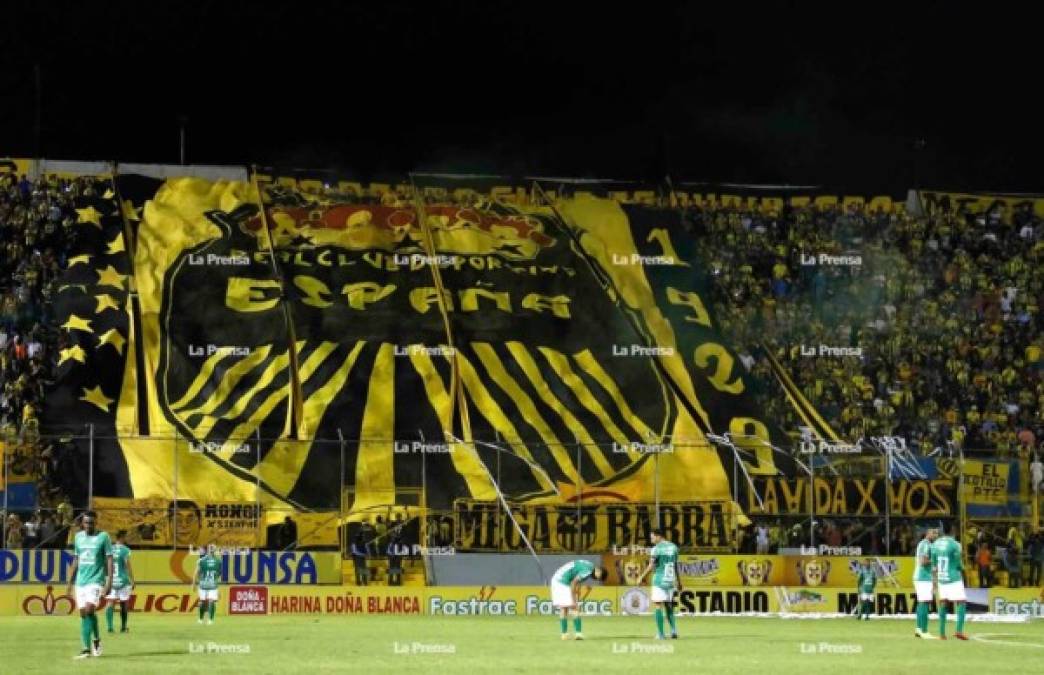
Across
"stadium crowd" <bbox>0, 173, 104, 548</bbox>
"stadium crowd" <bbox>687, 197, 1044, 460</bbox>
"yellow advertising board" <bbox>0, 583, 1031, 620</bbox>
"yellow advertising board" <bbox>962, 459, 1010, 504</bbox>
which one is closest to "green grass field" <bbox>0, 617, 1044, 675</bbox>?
"yellow advertising board" <bbox>0, 583, 1031, 620</bbox>

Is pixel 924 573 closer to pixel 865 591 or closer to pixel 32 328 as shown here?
→ pixel 865 591

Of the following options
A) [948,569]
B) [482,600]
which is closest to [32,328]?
[482,600]

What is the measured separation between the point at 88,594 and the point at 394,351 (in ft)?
118

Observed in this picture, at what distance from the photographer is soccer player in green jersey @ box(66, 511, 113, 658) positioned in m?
25.3

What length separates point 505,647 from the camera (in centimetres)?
2972

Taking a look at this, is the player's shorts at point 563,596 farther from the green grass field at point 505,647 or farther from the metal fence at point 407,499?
the metal fence at point 407,499

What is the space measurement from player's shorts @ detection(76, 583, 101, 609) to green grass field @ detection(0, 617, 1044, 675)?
34.5 inches

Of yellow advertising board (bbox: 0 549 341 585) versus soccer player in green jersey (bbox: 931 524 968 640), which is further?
yellow advertising board (bbox: 0 549 341 585)

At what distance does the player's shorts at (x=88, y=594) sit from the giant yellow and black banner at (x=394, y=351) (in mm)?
22926

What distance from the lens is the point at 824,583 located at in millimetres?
49156

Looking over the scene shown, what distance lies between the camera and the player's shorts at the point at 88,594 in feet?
82.9

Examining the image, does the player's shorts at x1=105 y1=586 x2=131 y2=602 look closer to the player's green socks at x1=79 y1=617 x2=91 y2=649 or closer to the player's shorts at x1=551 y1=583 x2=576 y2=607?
the player's green socks at x1=79 y1=617 x2=91 y2=649

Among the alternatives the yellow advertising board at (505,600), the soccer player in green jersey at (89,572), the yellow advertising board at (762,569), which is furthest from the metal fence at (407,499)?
the soccer player in green jersey at (89,572)

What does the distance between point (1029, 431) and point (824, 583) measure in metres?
14.4
